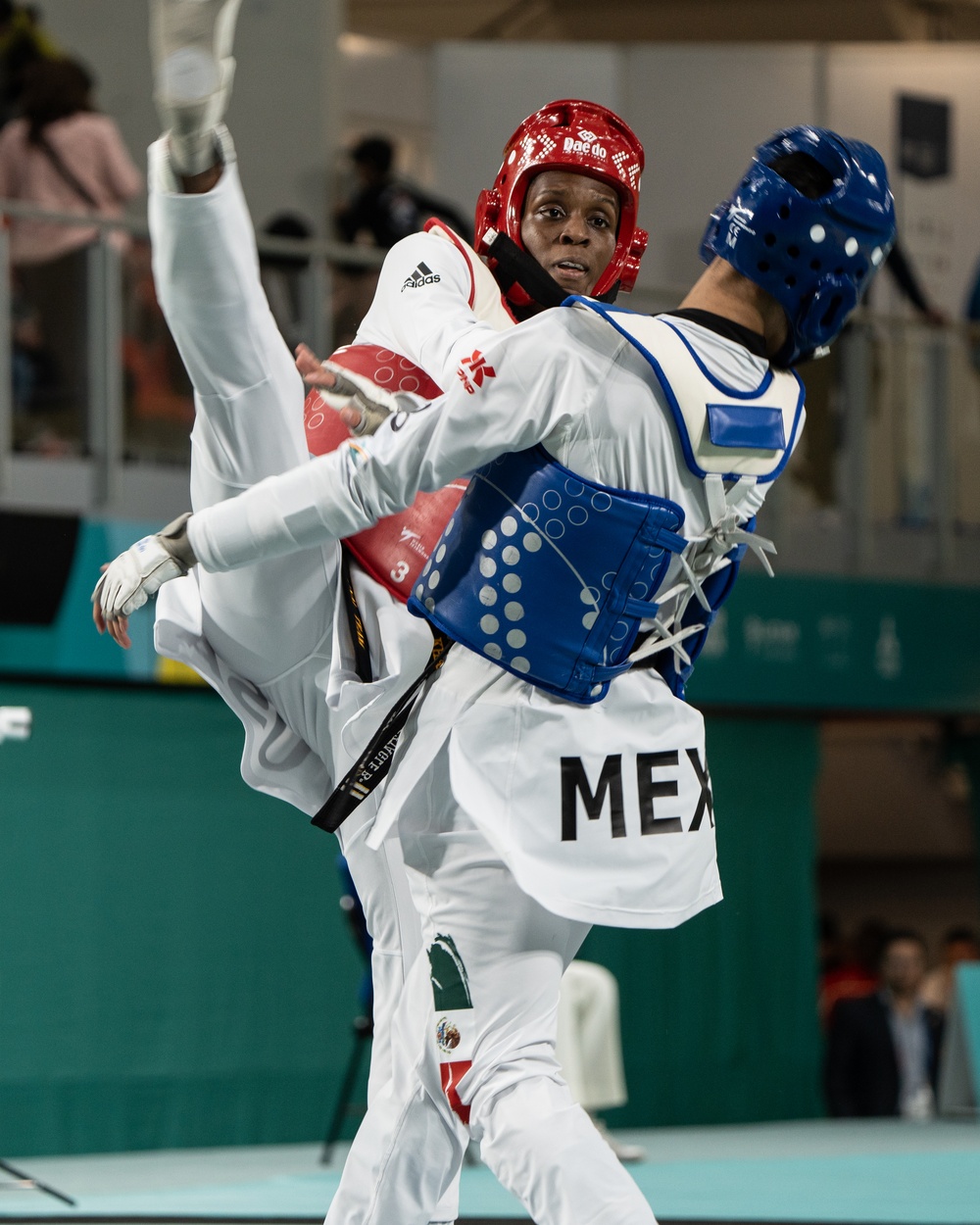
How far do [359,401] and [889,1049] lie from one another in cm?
834

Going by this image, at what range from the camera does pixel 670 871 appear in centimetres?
276

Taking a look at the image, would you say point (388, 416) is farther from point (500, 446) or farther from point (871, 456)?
point (871, 456)

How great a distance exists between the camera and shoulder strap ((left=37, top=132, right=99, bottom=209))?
7.83 meters

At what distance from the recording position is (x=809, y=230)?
2.70 meters

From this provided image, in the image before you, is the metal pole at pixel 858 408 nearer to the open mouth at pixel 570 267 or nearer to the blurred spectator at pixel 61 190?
the blurred spectator at pixel 61 190

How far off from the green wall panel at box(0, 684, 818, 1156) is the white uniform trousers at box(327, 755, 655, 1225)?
5307 mm

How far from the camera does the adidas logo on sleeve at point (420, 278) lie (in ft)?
9.80

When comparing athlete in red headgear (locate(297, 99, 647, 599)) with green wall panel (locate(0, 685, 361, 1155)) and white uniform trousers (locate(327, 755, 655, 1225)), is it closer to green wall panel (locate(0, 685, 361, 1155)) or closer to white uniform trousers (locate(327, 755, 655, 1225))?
white uniform trousers (locate(327, 755, 655, 1225))

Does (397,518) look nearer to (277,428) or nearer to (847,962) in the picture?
(277,428)

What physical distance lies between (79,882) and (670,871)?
5735 millimetres

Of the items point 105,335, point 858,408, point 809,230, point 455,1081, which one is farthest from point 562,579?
point 858,408

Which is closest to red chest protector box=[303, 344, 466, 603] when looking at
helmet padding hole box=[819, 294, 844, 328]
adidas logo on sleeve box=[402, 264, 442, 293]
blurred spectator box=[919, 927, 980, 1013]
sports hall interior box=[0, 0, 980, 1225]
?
adidas logo on sleeve box=[402, 264, 442, 293]

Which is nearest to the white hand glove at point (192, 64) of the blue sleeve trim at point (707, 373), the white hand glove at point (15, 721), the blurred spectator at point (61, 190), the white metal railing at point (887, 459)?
the blue sleeve trim at point (707, 373)

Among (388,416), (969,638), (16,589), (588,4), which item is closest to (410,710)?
(388,416)
